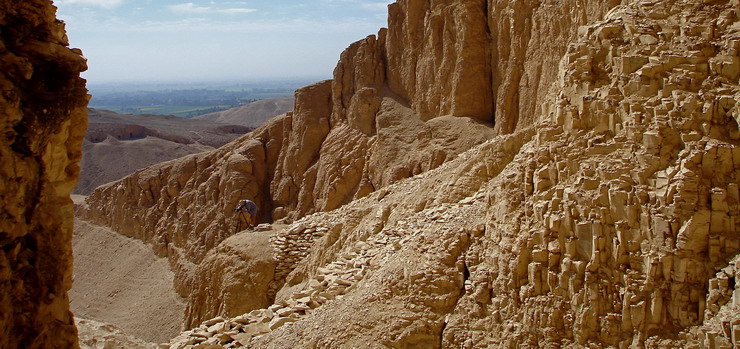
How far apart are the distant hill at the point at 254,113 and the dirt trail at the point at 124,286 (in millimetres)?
77512

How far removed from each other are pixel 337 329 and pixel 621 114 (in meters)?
4.86

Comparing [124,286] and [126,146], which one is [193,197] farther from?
[126,146]

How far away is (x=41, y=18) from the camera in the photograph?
475 centimetres

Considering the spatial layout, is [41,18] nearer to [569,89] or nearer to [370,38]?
[569,89]

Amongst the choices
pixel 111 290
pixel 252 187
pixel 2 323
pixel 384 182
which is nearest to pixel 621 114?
pixel 2 323

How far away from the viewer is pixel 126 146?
206 feet

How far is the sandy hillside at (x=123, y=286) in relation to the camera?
28.0 meters

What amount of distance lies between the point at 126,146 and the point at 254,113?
202 ft

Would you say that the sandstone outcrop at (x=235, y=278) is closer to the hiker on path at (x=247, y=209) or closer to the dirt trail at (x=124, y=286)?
the hiker on path at (x=247, y=209)

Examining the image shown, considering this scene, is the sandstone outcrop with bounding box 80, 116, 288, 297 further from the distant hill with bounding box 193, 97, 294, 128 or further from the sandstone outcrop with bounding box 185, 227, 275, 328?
the distant hill with bounding box 193, 97, 294, 128

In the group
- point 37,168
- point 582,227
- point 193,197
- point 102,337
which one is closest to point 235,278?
point 102,337

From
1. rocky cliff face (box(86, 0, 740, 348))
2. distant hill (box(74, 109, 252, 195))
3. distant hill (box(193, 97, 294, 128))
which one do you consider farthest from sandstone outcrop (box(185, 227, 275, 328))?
distant hill (box(193, 97, 294, 128))

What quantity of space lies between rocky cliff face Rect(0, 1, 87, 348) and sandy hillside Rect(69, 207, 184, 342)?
21756 mm

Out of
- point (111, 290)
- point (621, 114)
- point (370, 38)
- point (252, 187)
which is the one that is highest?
point (370, 38)
